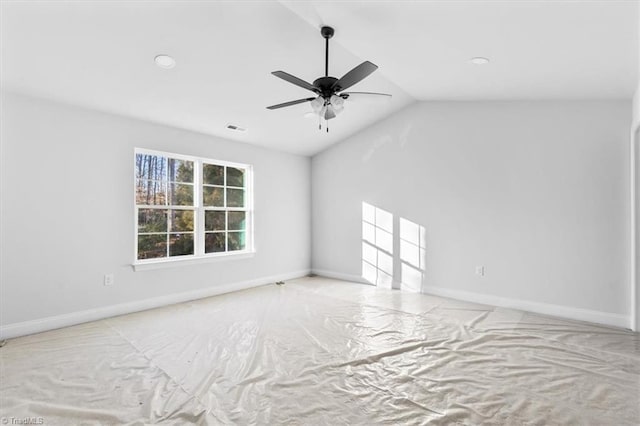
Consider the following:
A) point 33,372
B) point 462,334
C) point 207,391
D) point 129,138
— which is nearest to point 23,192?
point 129,138

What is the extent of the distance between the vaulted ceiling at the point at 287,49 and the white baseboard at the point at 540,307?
2450mm

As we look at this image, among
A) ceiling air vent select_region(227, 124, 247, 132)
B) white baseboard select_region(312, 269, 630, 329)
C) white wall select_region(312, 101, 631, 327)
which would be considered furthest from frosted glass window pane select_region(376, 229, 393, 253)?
ceiling air vent select_region(227, 124, 247, 132)

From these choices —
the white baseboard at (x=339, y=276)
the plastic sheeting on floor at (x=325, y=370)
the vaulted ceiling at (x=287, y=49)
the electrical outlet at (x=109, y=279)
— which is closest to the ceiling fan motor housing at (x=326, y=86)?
the vaulted ceiling at (x=287, y=49)

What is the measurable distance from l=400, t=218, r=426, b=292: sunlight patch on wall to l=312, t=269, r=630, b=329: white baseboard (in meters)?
0.22

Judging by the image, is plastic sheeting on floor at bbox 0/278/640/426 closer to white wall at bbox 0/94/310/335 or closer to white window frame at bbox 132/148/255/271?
white wall at bbox 0/94/310/335

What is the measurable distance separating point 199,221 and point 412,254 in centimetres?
330

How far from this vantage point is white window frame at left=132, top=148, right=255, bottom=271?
4246 mm

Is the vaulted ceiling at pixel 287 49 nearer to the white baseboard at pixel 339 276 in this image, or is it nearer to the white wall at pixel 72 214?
the white wall at pixel 72 214

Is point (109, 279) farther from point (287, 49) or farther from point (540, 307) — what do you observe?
point (540, 307)

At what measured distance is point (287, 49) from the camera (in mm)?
3322

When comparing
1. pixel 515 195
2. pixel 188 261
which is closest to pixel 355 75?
pixel 515 195

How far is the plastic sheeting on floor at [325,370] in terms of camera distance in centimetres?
210

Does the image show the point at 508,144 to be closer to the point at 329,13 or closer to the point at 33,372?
the point at 329,13

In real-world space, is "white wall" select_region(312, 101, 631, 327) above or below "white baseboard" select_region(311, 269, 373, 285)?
above
